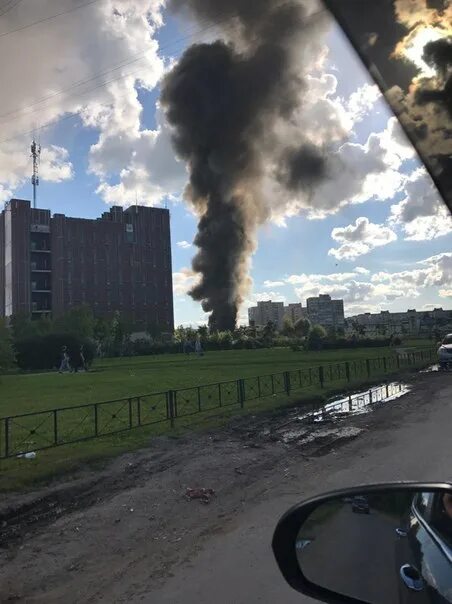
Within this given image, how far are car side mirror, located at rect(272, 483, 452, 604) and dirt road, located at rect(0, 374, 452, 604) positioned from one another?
200cm

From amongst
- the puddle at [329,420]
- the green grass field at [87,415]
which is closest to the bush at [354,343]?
the green grass field at [87,415]

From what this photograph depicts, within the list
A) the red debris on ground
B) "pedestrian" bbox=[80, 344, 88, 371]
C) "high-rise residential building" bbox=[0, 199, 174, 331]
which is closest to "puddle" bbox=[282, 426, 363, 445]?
the red debris on ground

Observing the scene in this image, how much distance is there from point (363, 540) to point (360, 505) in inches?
4.1

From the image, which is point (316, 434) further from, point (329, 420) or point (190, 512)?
point (190, 512)

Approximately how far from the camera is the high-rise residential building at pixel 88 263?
88.7 meters

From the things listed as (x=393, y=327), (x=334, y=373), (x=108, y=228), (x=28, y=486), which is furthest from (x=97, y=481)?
(x=108, y=228)

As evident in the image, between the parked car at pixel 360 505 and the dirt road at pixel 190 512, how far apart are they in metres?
2.12

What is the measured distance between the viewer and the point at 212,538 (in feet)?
15.9

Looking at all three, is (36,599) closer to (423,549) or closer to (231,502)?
(231,502)

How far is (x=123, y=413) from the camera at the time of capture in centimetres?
1266

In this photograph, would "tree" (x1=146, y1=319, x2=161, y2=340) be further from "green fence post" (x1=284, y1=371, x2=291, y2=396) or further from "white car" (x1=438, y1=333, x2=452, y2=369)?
"green fence post" (x1=284, y1=371, x2=291, y2=396)

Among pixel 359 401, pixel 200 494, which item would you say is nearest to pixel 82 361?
pixel 359 401

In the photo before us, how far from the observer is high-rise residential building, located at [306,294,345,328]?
349 ft

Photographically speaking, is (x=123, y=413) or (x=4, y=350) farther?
(x=4, y=350)
